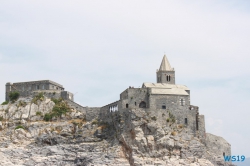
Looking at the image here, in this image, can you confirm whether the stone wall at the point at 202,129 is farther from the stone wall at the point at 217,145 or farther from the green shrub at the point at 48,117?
the green shrub at the point at 48,117

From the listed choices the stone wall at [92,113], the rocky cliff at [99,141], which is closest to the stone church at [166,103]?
the rocky cliff at [99,141]

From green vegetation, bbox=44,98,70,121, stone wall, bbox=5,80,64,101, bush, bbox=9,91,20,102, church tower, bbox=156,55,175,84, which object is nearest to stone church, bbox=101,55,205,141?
church tower, bbox=156,55,175,84

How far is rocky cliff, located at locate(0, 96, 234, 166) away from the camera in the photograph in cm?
9025

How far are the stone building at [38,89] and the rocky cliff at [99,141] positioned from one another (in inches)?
216

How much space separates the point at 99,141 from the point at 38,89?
68.2 ft

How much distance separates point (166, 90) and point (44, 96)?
81.8 feet

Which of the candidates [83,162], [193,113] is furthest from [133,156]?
[193,113]

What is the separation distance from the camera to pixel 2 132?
98.0 meters

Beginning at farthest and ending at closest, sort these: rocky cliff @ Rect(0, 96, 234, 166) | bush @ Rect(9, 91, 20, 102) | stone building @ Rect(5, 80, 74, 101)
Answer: bush @ Rect(9, 91, 20, 102) → stone building @ Rect(5, 80, 74, 101) → rocky cliff @ Rect(0, 96, 234, 166)

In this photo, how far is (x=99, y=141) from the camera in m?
95.3

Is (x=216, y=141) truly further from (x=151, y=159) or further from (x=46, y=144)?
(x=46, y=144)

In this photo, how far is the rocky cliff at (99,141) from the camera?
90250 mm

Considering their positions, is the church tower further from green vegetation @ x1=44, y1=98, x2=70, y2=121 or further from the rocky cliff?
green vegetation @ x1=44, y1=98, x2=70, y2=121

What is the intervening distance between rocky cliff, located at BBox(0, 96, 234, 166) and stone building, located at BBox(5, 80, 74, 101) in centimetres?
548
